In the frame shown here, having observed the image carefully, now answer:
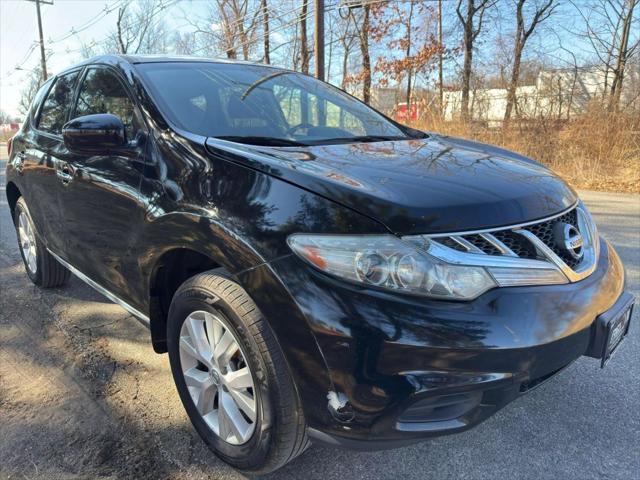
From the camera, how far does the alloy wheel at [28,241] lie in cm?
389

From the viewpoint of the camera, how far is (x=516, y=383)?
153 cm

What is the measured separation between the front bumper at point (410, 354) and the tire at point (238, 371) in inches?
3.1

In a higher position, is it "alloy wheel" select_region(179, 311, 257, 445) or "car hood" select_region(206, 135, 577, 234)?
"car hood" select_region(206, 135, 577, 234)

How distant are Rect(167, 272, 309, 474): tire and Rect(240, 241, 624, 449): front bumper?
8 cm

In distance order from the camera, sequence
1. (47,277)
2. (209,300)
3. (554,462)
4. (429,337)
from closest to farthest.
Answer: (429,337) < (209,300) < (554,462) < (47,277)

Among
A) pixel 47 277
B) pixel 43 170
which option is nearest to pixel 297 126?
pixel 43 170

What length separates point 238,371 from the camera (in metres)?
1.81

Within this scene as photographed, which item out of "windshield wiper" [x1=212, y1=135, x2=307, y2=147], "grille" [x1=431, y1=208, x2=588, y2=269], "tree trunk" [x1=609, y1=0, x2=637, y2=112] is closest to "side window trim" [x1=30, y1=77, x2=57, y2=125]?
"windshield wiper" [x1=212, y1=135, x2=307, y2=147]

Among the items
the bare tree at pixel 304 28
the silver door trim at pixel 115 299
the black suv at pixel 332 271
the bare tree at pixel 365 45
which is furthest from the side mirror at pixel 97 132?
the bare tree at pixel 365 45

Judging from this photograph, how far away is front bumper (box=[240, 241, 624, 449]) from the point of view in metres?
1.44

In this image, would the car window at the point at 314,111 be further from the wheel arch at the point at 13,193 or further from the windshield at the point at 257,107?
the wheel arch at the point at 13,193

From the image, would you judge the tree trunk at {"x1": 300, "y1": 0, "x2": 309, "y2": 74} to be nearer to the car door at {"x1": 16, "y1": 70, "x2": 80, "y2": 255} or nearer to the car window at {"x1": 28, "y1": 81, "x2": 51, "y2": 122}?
the car window at {"x1": 28, "y1": 81, "x2": 51, "y2": 122}

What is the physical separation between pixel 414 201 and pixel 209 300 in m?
0.85

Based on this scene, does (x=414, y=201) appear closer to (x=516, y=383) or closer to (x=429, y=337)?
(x=429, y=337)
